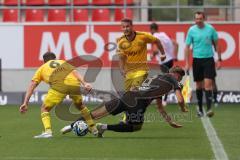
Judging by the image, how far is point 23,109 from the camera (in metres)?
13.3

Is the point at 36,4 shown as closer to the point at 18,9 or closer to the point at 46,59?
the point at 18,9

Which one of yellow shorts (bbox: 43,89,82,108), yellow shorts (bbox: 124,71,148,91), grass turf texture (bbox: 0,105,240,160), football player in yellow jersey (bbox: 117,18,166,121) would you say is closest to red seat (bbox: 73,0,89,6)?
grass turf texture (bbox: 0,105,240,160)

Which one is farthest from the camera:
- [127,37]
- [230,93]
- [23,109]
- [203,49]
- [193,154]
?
[230,93]

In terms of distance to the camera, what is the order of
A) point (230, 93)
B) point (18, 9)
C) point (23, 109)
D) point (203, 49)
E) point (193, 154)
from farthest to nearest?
1. point (18, 9)
2. point (230, 93)
3. point (203, 49)
4. point (23, 109)
5. point (193, 154)

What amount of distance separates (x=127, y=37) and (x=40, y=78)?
6.04 feet

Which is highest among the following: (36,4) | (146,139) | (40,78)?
(36,4)

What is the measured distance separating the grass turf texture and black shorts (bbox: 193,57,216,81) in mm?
957

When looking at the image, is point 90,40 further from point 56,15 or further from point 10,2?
point 10,2

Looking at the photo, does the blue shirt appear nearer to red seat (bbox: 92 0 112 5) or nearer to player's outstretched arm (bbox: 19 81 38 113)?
player's outstretched arm (bbox: 19 81 38 113)

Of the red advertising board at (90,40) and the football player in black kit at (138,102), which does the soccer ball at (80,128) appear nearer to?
the football player in black kit at (138,102)

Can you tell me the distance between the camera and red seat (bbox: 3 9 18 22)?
25328mm

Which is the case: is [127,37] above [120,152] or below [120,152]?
above

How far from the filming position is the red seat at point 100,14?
25.0m

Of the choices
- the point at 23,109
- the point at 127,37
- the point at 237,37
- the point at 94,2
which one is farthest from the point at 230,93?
the point at 23,109
